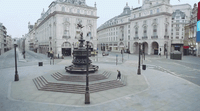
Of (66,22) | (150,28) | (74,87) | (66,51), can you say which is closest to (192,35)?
(150,28)

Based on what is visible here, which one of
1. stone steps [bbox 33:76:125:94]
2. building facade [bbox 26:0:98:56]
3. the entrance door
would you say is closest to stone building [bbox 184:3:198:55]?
building facade [bbox 26:0:98:56]

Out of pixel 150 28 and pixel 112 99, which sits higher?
pixel 150 28

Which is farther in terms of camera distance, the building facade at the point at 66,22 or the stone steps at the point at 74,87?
the building facade at the point at 66,22

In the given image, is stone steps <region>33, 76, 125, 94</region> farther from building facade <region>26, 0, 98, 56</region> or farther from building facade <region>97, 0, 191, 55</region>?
building facade <region>97, 0, 191, 55</region>

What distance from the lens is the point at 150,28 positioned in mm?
58844

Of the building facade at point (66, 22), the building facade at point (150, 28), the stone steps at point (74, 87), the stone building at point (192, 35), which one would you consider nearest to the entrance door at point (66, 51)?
the building facade at point (66, 22)

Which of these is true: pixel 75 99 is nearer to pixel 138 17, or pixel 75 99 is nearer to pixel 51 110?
pixel 51 110

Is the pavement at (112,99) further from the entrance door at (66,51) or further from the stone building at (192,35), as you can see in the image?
the stone building at (192,35)

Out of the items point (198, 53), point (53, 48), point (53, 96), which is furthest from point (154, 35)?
point (53, 96)

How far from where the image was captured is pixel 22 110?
403 inches

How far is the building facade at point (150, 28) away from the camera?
5550 centimetres

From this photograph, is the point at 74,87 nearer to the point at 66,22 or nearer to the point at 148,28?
the point at 66,22

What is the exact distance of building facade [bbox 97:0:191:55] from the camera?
55.5 m

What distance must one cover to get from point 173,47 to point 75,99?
66.8m
